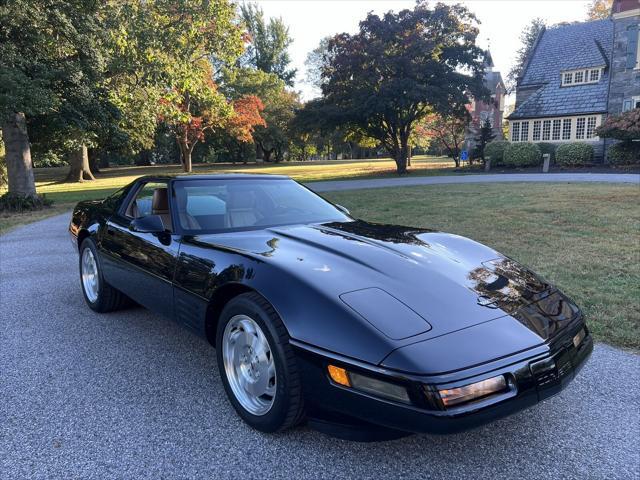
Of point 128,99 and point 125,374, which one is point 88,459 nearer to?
point 125,374

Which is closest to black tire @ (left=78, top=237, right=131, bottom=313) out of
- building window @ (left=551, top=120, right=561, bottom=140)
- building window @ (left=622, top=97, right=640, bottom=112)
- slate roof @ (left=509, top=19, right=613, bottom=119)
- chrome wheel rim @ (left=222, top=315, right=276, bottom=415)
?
chrome wheel rim @ (left=222, top=315, right=276, bottom=415)

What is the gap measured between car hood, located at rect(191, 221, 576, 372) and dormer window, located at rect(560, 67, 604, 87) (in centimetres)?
3072

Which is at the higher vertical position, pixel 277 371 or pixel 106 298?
pixel 277 371

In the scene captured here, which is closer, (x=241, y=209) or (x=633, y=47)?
(x=241, y=209)

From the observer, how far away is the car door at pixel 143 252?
319 centimetres

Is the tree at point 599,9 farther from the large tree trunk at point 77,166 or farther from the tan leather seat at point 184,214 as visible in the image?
the tan leather seat at point 184,214

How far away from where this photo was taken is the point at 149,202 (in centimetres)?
409

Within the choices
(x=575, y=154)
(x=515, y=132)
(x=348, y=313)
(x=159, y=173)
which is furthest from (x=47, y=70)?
→ (x=515, y=132)

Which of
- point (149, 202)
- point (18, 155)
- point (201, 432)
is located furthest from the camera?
point (18, 155)

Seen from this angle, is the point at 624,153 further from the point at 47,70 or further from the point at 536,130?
the point at 47,70

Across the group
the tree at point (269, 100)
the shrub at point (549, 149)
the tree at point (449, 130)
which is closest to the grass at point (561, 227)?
the shrub at point (549, 149)

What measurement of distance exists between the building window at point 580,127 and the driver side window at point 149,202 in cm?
2947

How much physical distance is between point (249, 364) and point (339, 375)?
717mm

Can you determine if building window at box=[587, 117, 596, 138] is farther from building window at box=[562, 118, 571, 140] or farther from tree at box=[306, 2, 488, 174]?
tree at box=[306, 2, 488, 174]
